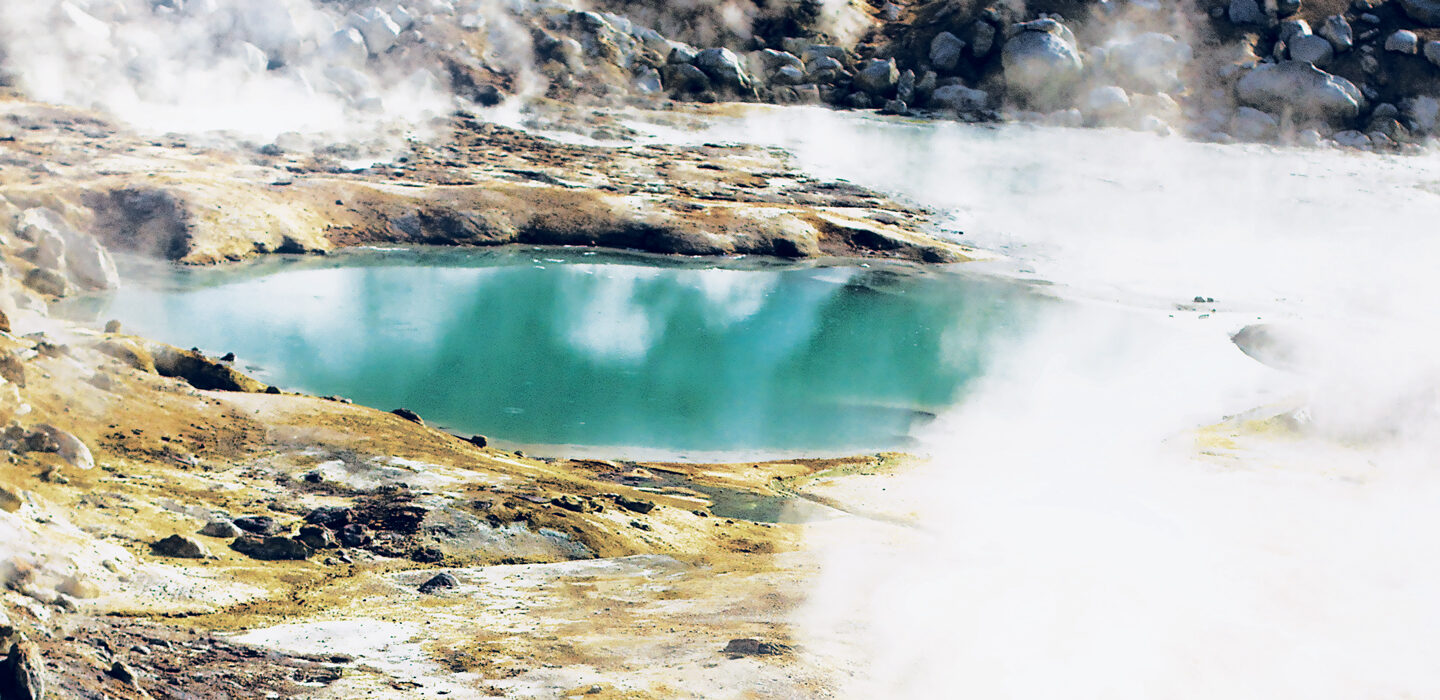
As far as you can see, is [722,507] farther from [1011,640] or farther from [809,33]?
[809,33]

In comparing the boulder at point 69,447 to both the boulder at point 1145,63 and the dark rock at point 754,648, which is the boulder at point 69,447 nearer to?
the dark rock at point 754,648

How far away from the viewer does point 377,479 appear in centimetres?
3231

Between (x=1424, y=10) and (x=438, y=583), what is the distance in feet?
359

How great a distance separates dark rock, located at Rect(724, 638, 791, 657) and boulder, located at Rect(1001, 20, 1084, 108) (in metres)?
93.1

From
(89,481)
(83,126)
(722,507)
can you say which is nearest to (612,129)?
(83,126)

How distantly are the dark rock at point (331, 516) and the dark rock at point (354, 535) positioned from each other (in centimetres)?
25

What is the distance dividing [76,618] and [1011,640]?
14.7 meters

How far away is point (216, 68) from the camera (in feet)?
281

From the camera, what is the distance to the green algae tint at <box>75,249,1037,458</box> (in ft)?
147

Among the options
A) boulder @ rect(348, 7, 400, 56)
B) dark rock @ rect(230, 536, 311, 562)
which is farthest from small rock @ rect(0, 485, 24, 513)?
boulder @ rect(348, 7, 400, 56)

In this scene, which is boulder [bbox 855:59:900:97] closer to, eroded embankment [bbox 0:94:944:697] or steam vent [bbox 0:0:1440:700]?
steam vent [bbox 0:0:1440:700]

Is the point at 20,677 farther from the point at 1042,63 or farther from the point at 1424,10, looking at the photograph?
the point at 1424,10

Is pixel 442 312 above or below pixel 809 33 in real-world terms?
below

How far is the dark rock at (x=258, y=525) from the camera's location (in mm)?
28034
